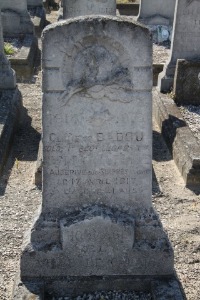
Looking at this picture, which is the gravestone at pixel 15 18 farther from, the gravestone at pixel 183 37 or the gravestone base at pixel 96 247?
the gravestone base at pixel 96 247

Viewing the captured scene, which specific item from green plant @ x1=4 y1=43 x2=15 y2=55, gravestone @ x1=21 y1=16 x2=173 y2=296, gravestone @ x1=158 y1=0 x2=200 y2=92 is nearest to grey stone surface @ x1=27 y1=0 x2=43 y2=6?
green plant @ x1=4 y1=43 x2=15 y2=55

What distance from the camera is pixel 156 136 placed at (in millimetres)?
8703

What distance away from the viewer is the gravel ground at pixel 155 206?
549 centimetres

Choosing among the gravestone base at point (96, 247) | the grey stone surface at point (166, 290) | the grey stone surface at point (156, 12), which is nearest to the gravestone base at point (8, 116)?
the gravestone base at point (96, 247)

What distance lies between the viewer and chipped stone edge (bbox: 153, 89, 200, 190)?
7.18 metres

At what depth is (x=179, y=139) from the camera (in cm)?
782

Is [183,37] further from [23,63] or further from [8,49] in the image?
[8,49]

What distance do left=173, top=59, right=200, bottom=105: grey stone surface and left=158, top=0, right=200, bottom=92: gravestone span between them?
660 mm

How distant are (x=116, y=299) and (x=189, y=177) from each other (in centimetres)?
277

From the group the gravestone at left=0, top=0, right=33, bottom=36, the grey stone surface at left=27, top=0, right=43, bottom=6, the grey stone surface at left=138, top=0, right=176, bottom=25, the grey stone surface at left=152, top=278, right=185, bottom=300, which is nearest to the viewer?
the grey stone surface at left=152, top=278, right=185, bottom=300

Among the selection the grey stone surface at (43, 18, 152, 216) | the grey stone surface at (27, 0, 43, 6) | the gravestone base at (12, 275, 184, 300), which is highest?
the grey stone surface at (43, 18, 152, 216)

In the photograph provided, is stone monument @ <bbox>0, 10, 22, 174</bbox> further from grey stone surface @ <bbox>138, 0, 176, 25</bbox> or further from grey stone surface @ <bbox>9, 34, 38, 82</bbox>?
grey stone surface @ <bbox>138, 0, 176, 25</bbox>

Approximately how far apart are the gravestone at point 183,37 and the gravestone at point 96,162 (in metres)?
5.46

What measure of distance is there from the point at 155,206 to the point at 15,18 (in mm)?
7773
